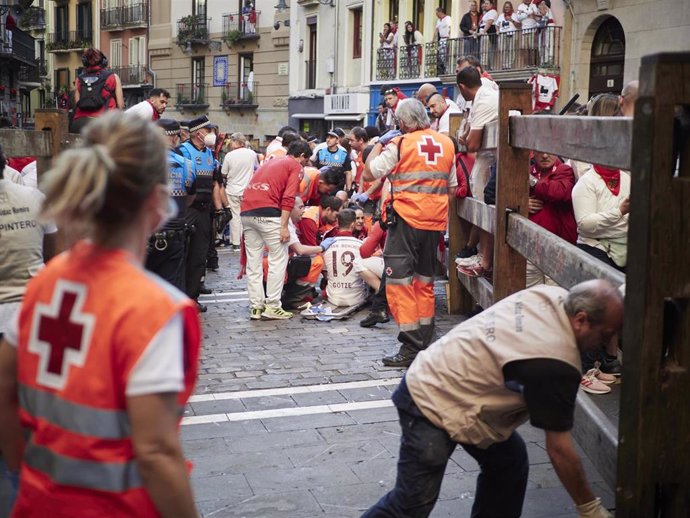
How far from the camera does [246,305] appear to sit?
1102cm

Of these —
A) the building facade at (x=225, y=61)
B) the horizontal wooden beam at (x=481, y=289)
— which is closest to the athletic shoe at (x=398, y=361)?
the horizontal wooden beam at (x=481, y=289)

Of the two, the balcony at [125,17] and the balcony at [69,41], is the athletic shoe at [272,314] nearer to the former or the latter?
the balcony at [125,17]

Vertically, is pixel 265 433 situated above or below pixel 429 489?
below

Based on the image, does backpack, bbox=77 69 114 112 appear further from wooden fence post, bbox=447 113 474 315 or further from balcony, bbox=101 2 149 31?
balcony, bbox=101 2 149 31

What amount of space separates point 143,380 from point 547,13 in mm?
24023

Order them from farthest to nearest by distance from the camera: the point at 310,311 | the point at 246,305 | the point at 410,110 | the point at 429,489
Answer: the point at 246,305
the point at 310,311
the point at 410,110
the point at 429,489

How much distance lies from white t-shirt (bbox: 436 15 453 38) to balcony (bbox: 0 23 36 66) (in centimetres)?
1942

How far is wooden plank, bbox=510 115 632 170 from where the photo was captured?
3678 mm

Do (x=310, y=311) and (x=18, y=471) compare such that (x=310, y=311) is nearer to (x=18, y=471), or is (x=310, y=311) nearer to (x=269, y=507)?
(x=269, y=507)

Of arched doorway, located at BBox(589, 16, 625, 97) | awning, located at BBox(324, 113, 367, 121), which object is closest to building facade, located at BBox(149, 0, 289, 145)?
awning, located at BBox(324, 113, 367, 121)

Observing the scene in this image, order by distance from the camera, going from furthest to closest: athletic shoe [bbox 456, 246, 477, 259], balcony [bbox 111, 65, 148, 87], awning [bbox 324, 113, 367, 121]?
1. balcony [bbox 111, 65, 148, 87]
2. awning [bbox 324, 113, 367, 121]
3. athletic shoe [bbox 456, 246, 477, 259]

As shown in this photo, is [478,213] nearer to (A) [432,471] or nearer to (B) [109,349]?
(A) [432,471]

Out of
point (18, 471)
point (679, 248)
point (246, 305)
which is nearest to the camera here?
point (18, 471)

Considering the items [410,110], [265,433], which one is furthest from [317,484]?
[410,110]
